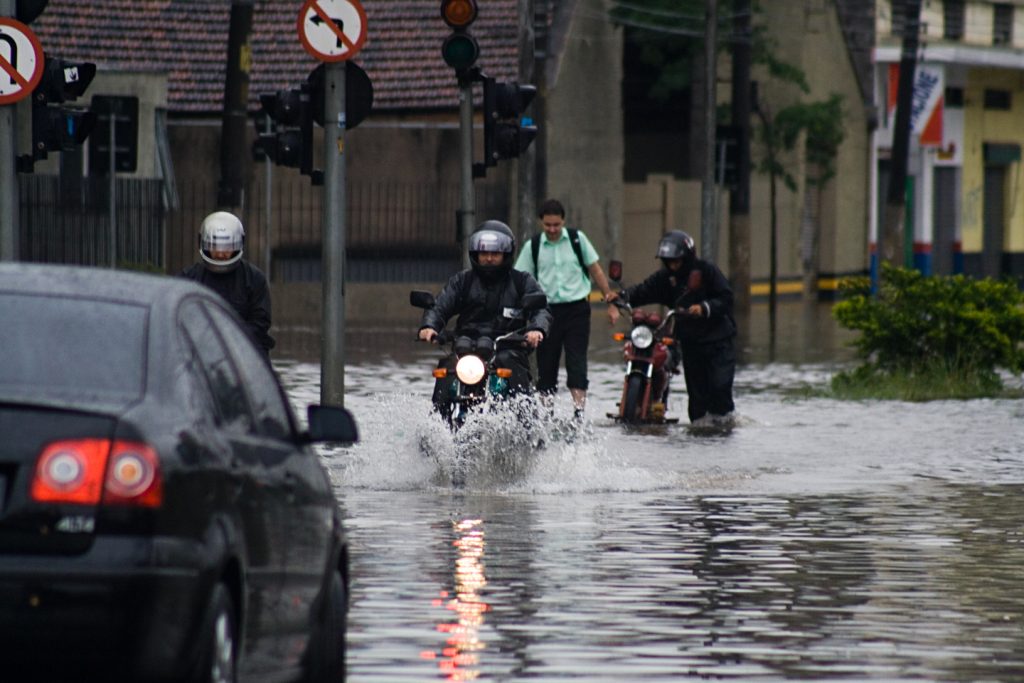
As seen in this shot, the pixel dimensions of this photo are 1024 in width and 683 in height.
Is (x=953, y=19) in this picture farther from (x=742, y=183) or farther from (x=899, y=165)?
(x=742, y=183)

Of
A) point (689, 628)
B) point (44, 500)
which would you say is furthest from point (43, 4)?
point (44, 500)

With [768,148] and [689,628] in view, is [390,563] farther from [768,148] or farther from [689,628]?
[768,148]

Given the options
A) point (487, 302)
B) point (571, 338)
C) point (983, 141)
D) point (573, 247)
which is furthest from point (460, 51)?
point (983, 141)

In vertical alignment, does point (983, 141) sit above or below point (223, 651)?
above

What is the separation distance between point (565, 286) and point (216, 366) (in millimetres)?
13168

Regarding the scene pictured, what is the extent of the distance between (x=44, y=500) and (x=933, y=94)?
54.9 m

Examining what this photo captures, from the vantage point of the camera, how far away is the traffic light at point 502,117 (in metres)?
20.1

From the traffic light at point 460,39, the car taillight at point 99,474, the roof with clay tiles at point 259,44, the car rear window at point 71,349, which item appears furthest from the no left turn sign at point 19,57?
the roof with clay tiles at point 259,44

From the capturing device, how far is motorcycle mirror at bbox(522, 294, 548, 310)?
51.3 feet

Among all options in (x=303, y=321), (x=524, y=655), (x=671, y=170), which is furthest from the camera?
(x=671, y=170)

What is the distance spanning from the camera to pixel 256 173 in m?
44.8

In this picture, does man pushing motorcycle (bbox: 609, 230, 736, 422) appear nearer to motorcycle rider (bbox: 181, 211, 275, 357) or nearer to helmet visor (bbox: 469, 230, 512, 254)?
helmet visor (bbox: 469, 230, 512, 254)

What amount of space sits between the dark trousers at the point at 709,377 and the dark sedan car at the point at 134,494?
1374cm

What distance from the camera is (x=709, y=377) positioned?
21250 mm
